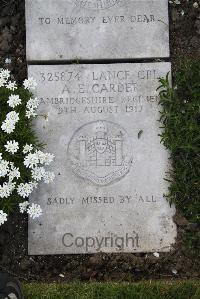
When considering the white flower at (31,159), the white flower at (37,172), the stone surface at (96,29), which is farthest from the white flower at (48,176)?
the stone surface at (96,29)

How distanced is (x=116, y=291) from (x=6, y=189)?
104cm

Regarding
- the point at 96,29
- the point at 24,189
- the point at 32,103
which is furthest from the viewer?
the point at 96,29

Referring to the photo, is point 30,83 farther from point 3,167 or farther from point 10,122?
point 3,167

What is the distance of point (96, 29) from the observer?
13.5 ft

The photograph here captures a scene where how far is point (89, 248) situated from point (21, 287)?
→ 55 cm

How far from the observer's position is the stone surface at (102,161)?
3951 mm

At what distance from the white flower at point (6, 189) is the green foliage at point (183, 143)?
1.13 metres

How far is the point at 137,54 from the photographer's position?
13.4 ft

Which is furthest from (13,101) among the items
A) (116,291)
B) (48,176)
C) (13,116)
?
(116,291)

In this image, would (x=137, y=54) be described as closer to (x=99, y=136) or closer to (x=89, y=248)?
(x=99, y=136)

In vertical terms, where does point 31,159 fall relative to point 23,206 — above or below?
above

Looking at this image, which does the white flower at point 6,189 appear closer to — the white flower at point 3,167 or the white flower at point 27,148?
the white flower at point 3,167

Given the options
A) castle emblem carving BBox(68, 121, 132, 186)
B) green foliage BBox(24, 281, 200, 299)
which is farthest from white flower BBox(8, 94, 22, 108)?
green foliage BBox(24, 281, 200, 299)

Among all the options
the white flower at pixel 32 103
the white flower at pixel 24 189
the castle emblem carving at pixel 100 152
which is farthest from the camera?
the castle emblem carving at pixel 100 152
